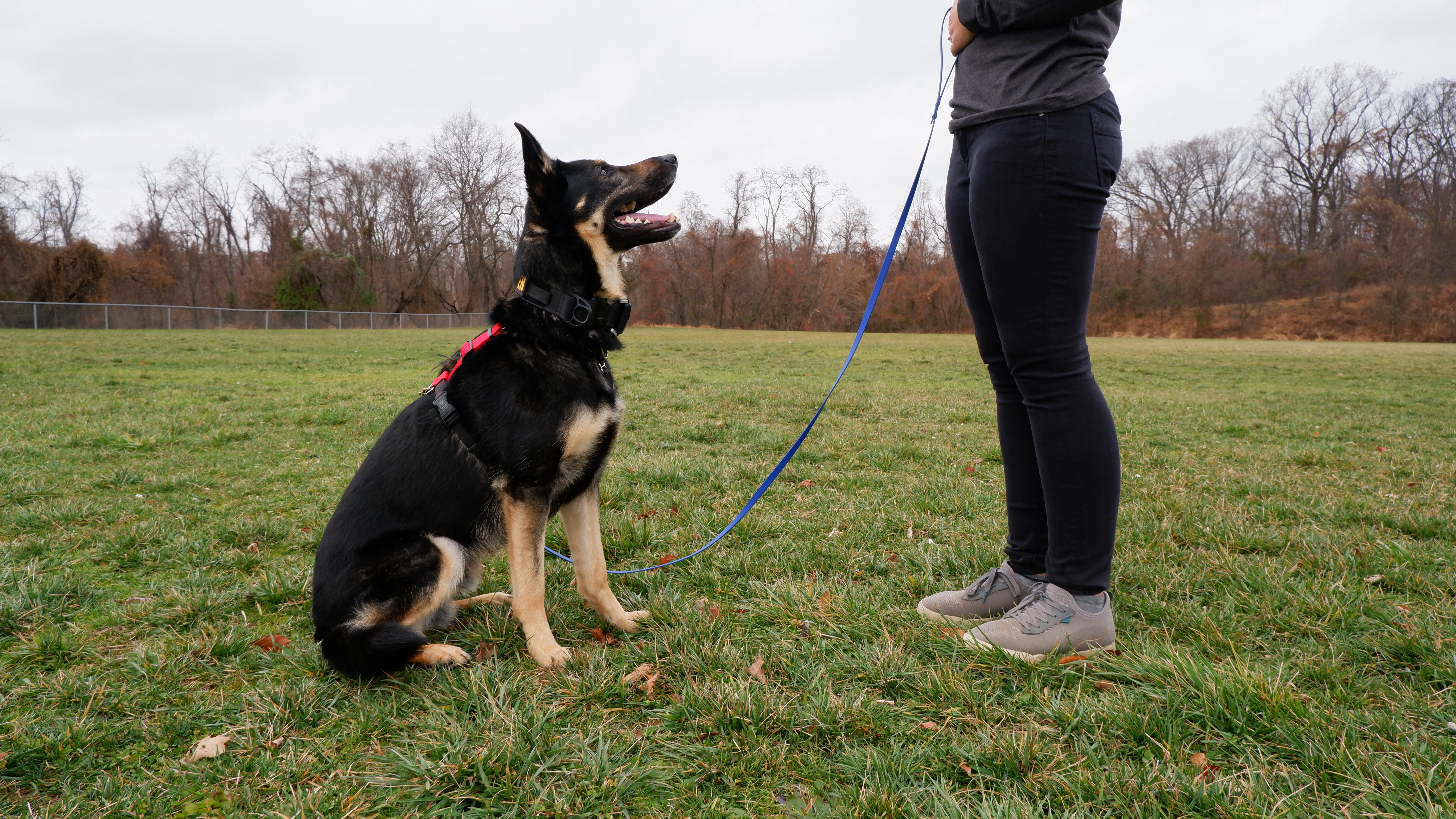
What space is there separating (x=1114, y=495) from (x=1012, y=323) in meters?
0.69

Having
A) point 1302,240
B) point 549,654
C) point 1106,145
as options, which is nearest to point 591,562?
point 549,654

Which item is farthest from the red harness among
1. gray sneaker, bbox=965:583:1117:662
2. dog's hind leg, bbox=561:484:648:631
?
gray sneaker, bbox=965:583:1117:662

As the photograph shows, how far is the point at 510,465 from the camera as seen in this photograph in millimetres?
2582

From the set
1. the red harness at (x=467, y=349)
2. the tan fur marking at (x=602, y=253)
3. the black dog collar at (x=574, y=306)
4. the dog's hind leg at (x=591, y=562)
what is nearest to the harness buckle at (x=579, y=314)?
the black dog collar at (x=574, y=306)

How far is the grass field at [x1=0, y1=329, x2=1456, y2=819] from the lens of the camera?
1799 mm

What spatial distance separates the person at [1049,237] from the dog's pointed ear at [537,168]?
1597mm

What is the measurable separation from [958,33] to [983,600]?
7.07ft

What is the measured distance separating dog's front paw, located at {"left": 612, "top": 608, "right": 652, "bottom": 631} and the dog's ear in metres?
1.77

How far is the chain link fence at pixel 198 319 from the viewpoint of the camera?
29859mm

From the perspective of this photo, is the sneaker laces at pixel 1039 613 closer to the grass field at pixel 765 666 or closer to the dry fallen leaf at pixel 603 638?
the grass field at pixel 765 666

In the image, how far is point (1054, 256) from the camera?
226cm

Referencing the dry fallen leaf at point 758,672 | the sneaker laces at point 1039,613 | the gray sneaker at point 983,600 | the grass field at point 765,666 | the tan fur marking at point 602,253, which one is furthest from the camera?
the tan fur marking at point 602,253

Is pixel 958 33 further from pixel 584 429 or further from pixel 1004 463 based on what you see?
pixel 584 429

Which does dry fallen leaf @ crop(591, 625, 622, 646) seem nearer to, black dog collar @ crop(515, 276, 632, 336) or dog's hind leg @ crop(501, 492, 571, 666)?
dog's hind leg @ crop(501, 492, 571, 666)
